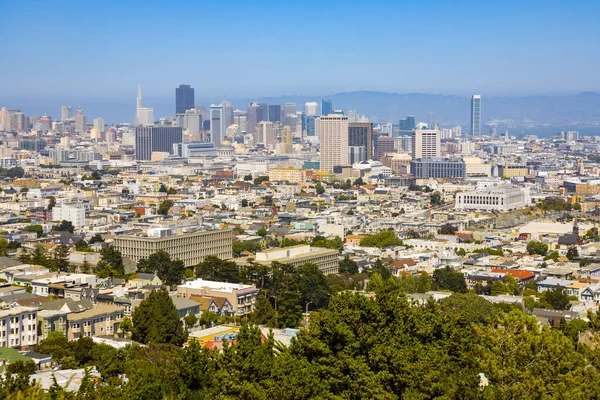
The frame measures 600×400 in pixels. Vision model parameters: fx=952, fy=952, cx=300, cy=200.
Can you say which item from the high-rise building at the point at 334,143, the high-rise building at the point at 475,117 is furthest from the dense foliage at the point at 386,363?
the high-rise building at the point at 475,117

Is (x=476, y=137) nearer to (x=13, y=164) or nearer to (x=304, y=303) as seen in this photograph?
(x=13, y=164)

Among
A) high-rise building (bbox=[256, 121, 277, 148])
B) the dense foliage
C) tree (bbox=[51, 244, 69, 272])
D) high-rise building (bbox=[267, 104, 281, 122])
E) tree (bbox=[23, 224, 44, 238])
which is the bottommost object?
tree (bbox=[23, 224, 44, 238])

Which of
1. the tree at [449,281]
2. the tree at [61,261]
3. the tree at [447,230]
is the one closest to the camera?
the tree at [449,281]

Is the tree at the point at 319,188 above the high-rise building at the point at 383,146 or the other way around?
the other way around

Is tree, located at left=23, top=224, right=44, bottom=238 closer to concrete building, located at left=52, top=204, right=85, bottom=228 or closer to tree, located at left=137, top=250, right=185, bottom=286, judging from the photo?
concrete building, located at left=52, top=204, right=85, bottom=228

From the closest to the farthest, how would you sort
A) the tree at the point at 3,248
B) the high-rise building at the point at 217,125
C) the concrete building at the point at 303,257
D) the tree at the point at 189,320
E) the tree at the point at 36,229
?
the tree at the point at 189,320 → the concrete building at the point at 303,257 → the tree at the point at 3,248 → the tree at the point at 36,229 → the high-rise building at the point at 217,125

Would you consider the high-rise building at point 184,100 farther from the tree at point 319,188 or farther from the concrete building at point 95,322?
the concrete building at point 95,322

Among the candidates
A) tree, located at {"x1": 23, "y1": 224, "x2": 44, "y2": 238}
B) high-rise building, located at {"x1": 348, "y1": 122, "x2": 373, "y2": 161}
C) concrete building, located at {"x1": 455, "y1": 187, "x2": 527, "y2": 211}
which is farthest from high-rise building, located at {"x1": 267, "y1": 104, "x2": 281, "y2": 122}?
tree, located at {"x1": 23, "y1": 224, "x2": 44, "y2": 238}
